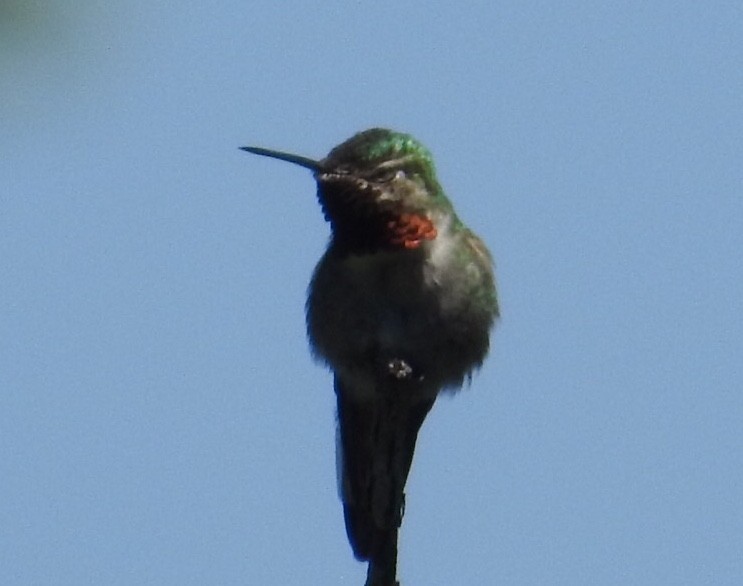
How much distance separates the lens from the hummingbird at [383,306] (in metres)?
4.82

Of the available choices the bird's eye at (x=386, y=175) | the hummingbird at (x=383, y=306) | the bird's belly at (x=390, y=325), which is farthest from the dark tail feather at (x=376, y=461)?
the bird's eye at (x=386, y=175)

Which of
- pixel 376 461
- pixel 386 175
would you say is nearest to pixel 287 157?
pixel 386 175

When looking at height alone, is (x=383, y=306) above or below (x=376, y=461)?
above

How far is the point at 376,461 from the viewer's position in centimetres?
477

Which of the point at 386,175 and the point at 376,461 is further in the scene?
the point at 386,175

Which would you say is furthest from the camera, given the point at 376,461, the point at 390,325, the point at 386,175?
the point at 386,175

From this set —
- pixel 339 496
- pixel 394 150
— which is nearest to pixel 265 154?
pixel 394 150

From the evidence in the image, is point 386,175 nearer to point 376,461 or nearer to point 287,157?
point 287,157

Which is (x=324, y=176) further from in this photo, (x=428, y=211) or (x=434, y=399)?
(x=434, y=399)

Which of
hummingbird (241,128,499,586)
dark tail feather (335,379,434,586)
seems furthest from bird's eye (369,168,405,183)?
dark tail feather (335,379,434,586)

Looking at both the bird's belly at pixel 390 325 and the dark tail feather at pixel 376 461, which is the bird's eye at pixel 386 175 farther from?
the dark tail feather at pixel 376 461

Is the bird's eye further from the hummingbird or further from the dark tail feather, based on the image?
the dark tail feather

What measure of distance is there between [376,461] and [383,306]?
0.65 meters

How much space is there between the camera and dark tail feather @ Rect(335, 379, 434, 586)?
456cm
